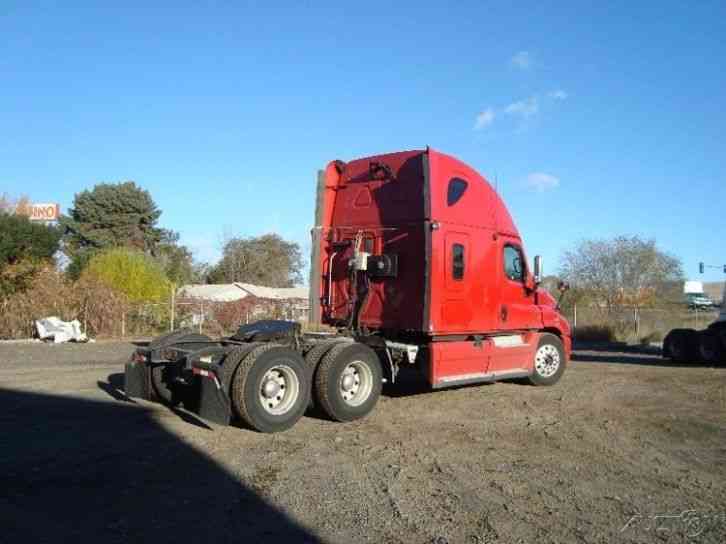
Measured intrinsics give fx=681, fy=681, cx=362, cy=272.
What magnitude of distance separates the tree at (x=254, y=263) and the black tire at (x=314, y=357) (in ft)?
199

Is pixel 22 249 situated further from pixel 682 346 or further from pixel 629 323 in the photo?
pixel 629 323

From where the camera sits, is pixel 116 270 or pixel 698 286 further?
pixel 698 286

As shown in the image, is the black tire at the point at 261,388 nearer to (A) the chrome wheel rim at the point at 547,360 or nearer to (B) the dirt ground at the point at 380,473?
(B) the dirt ground at the point at 380,473

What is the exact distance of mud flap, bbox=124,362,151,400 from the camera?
9633 millimetres

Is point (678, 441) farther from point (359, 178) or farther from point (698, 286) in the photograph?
point (698, 286)

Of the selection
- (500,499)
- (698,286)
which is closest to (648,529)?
(500,499)

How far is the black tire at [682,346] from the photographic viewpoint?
59.5 feet

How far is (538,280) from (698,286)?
3878 cm

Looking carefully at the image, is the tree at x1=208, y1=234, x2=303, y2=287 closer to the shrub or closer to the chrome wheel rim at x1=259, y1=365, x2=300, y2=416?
the shrub

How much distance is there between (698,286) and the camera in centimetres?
4600

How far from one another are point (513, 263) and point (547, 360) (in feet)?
7.15

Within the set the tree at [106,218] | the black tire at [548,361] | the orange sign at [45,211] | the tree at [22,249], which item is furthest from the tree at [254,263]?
the black tire at [548,361]

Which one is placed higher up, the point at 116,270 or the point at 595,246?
the point at 595,246

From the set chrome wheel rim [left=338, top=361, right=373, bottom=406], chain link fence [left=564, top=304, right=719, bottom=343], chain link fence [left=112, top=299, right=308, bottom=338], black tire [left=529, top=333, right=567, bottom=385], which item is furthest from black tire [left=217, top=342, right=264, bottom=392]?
chain link fence [left=564, top=304, right=719, bottom=343]
